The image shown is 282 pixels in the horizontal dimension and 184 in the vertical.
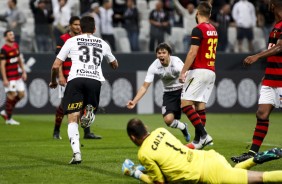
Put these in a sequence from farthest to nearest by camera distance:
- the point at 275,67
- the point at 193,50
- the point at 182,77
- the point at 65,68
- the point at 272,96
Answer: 1. the point at 65,68
2. the point at 193,50
3. the point at 182,77
4. the point at 275,67
5. the point at 272,96

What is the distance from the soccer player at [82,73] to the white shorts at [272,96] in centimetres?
233

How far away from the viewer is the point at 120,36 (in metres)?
23.4

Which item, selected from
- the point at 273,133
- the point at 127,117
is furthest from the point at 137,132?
the point at 127,117

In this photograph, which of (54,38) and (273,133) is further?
(54,38)

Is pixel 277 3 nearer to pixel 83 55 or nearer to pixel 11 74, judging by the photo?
pixel 83 55

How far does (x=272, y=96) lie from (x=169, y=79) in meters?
3.39

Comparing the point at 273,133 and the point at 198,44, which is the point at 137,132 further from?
the point at 273,133

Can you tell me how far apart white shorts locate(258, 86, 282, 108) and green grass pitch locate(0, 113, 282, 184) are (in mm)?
852

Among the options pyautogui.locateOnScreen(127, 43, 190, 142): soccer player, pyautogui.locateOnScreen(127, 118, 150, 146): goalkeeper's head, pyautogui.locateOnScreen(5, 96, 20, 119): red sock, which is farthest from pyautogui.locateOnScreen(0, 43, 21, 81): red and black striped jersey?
pyautogui.locateOnScreen(127, 118, 150, 146): goalkeeper's head

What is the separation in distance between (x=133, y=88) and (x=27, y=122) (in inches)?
158

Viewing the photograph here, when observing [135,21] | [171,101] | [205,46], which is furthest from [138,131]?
[135,21]

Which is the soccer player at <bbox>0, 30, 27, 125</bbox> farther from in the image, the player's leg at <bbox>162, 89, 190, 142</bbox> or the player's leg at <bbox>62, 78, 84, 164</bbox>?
the player's leg at <bbox>62, 78, 84, 164</bbox>

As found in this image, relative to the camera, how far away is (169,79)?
1395cm

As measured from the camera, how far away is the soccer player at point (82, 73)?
11055mm
